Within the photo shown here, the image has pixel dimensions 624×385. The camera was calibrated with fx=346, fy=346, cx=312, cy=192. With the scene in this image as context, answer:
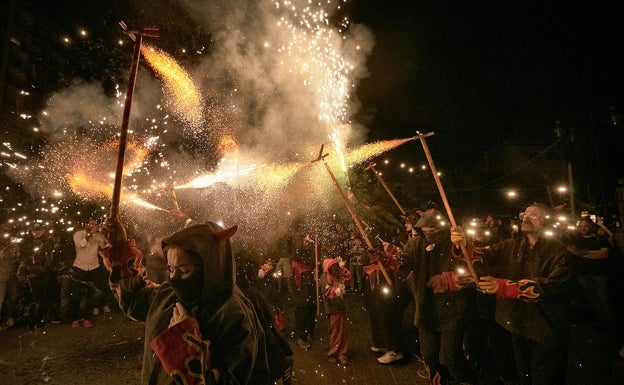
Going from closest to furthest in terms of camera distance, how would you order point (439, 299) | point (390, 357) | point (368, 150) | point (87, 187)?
point (439, 299) → point (390, 357) → point (87, 187) → point (368, 150)

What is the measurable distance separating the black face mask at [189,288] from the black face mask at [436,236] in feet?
10.8

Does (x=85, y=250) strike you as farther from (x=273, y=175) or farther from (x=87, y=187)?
(x=273, y=175)

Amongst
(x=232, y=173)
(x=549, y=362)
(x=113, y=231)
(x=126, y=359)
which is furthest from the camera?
(x=232, y=173)

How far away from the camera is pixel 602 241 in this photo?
286 inches

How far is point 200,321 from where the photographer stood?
2.39 meters

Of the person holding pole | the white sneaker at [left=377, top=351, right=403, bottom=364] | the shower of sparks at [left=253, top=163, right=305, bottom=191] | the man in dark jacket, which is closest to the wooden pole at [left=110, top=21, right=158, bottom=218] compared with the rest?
the man in dark jacket

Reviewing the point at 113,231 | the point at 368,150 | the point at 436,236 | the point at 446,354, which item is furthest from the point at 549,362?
the point at 368,150

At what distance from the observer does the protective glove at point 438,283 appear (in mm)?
4496

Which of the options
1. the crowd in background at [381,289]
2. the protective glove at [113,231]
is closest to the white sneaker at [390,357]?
the crowd in background at [381,289]

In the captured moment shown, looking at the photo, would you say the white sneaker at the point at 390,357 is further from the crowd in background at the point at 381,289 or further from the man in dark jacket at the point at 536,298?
the man in dark jacket at the point at 536,298

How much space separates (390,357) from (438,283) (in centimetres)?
186

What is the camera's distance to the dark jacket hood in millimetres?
2383

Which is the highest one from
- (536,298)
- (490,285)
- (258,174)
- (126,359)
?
(258,174)

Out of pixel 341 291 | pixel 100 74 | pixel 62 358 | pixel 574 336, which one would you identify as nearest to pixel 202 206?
pixel 100 74
